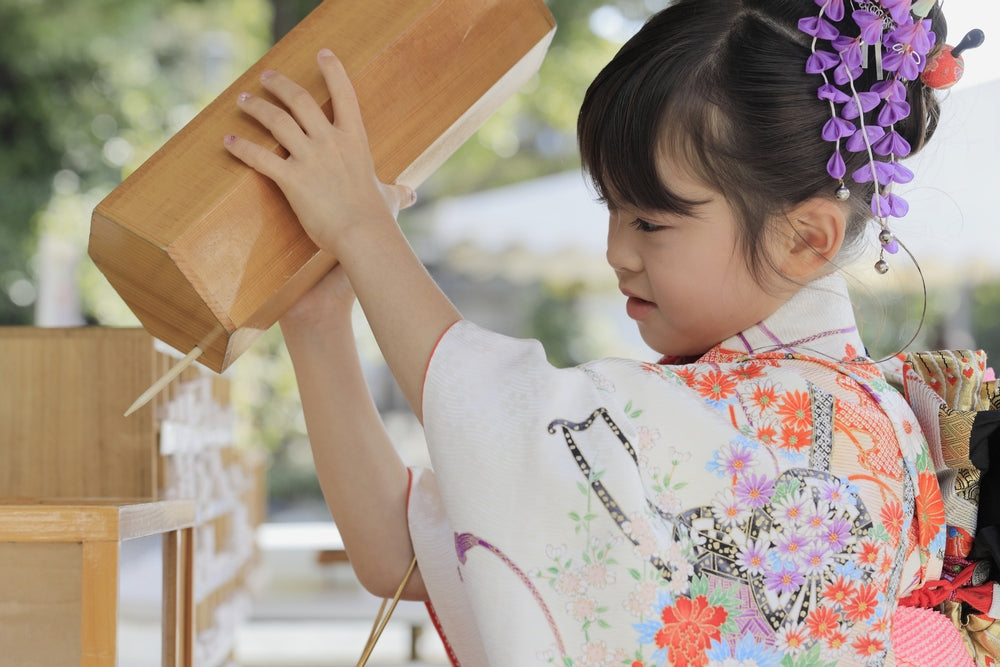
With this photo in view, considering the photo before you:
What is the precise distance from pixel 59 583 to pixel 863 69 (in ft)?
2.95

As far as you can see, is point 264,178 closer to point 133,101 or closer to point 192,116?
point 192,116

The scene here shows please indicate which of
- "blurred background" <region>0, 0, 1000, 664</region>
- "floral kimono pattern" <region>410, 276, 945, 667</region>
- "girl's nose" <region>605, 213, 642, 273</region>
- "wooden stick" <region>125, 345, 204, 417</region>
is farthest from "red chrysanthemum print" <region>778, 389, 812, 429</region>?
"blurred background" <region>0, 0, 1000, 664</region>

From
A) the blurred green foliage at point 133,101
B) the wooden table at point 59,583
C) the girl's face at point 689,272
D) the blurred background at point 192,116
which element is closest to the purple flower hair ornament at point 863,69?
the girl's face at point 689,272

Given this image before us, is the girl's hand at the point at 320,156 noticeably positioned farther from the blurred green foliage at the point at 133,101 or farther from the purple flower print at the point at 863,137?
the blurred green foliage at the point at 133,101

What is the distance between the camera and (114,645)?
0.83 meters

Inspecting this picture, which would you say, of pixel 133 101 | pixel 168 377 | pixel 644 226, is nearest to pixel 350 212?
pixel 168 377

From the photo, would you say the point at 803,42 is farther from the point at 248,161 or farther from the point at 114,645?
the point at 114,645

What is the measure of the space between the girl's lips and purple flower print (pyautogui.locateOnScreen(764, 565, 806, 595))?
32 centimetres

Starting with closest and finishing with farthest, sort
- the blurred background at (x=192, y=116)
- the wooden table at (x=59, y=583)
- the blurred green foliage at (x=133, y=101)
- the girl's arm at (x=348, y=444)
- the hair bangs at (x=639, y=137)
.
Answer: the wooden table at (x=59, y=583), the hair bangs at (x=639, y=137), the girl's arm at (x=348, y=444), the blurred background at (x=192, y=116), the blurred green foliage at (x=133, y=101)

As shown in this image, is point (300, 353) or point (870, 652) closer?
point (870, 652)

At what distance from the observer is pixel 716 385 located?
3.23ft

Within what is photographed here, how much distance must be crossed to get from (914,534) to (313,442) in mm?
640

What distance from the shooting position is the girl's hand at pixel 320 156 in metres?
0.91

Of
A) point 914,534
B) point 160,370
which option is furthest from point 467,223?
point 914,534
